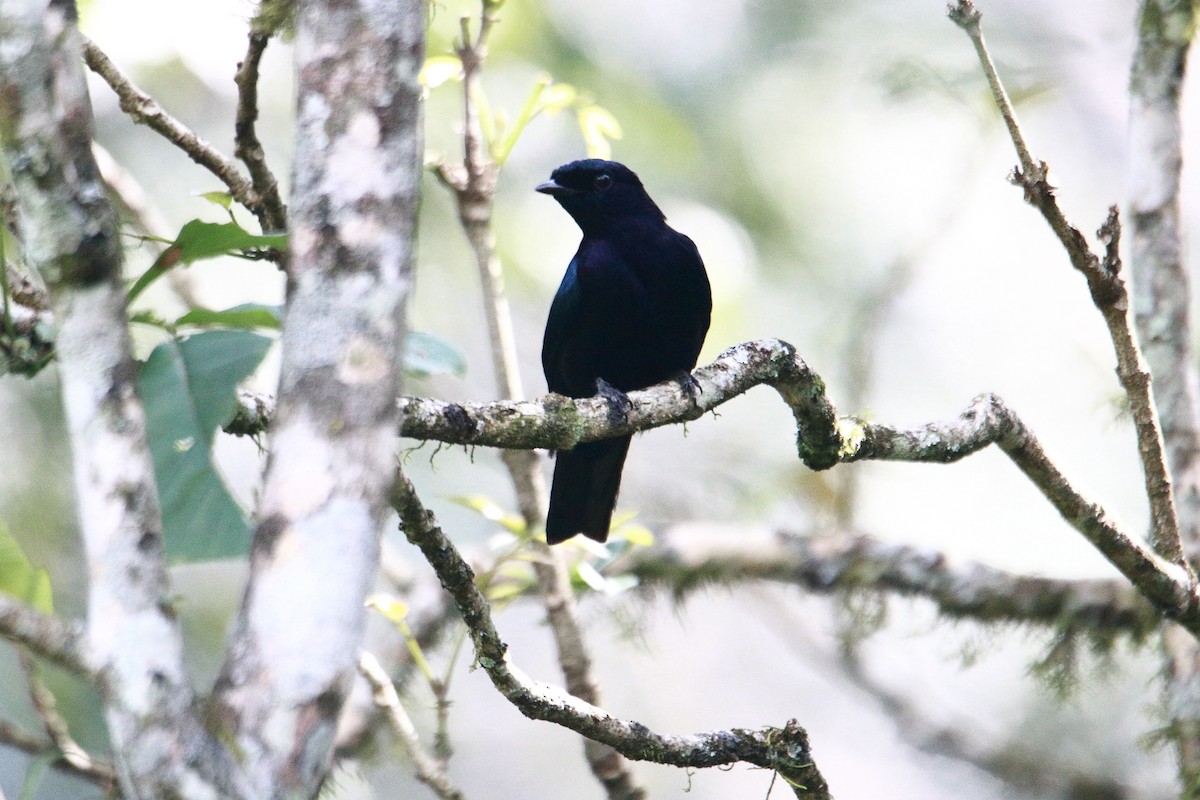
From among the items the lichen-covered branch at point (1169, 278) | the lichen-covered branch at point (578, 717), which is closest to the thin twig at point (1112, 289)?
the lichen-covered branch at point (1169, 278)

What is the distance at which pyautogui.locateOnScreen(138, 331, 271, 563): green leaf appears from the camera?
161 centimetres

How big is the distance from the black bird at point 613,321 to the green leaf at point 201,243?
7.36 ft

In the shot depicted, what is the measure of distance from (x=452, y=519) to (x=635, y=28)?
482cm

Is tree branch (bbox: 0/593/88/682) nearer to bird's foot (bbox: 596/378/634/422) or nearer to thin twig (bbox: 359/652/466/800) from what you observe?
bird's foot (bbox: 596/378/634/422)

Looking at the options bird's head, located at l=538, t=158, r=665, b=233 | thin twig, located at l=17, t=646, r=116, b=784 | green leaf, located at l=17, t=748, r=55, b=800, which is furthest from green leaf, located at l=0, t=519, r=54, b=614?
bird's head, located at l=538, t=158, r=665, b=233

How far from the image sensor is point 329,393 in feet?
5.01

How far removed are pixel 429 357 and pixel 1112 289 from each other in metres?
1.98

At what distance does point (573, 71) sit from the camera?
9.10 metres

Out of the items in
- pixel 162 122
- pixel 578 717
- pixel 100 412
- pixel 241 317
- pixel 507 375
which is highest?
pixel 507 375

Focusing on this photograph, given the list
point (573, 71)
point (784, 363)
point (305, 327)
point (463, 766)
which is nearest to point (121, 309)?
point (305, 327)

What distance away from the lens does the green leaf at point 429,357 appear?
239cm

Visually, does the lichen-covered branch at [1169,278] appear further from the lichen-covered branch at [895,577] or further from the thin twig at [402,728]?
the thin twig at [402,728]

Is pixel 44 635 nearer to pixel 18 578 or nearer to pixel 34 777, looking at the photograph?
pixel 18 578

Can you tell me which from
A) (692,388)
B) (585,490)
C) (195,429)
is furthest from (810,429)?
(195,429)
